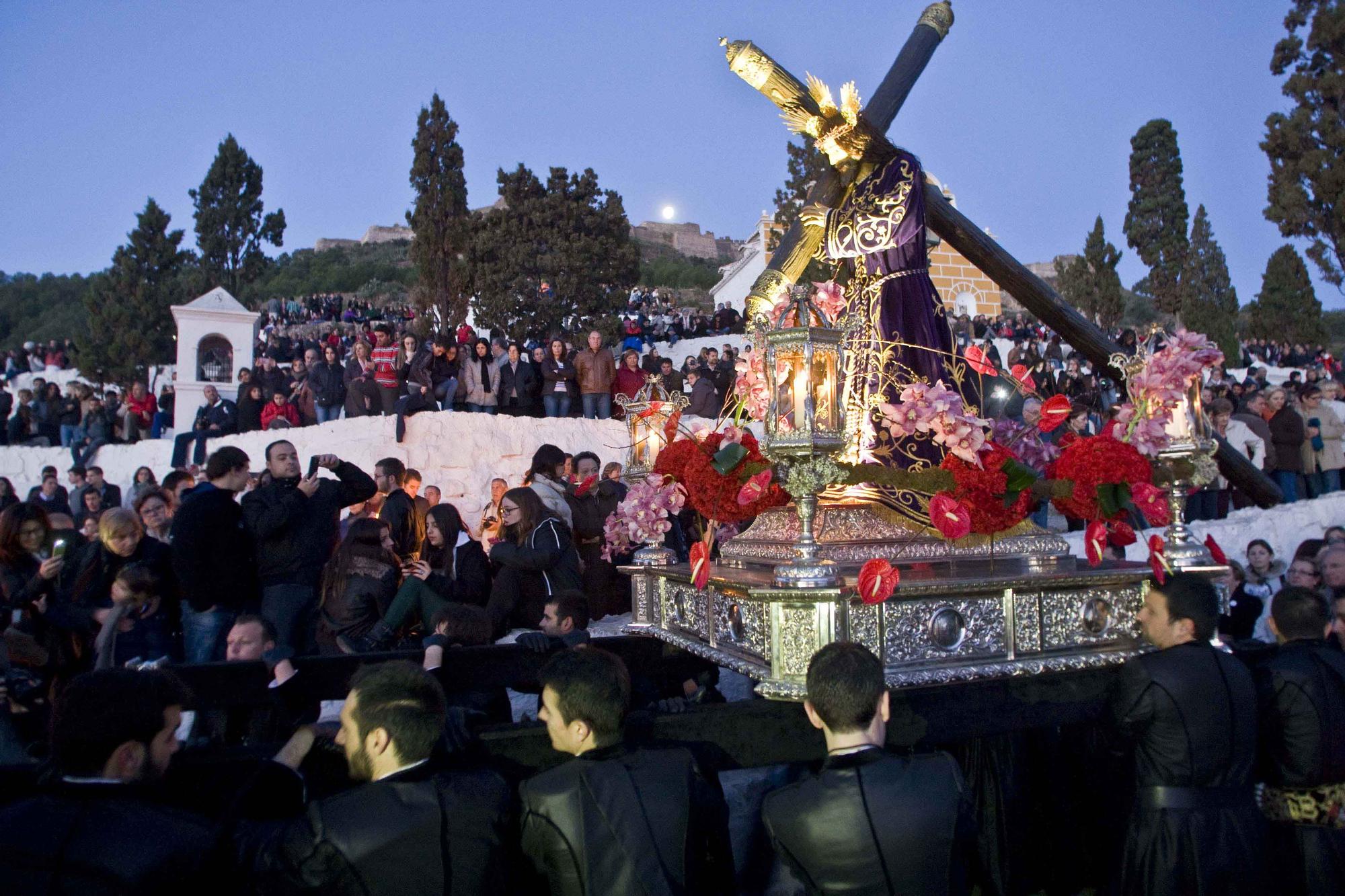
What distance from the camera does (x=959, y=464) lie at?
12.8 ft

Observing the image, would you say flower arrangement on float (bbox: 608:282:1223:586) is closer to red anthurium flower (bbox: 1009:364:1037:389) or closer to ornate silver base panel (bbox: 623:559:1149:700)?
red anthurium flower (bbox: 1009:364:1037:389)

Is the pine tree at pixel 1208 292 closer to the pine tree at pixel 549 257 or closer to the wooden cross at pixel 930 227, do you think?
A: the pine tree at pixel 549 257

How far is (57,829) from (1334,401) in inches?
721

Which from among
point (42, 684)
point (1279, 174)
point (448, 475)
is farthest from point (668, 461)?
point (1279, 174)

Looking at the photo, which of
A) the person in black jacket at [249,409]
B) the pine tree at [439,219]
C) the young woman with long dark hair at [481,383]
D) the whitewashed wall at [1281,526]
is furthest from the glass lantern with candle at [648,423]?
the pine tree at [439,219]

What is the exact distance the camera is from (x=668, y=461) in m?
4.39

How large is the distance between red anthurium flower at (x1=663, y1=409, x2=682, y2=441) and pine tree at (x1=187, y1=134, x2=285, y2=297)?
41326 millimetres

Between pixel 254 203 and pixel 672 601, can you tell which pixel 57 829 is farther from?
pixel 254 203

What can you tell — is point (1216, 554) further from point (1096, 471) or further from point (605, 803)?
point (605, 803)

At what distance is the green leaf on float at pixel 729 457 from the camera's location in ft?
Answer: 12.5

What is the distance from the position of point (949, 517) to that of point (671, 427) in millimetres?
1578

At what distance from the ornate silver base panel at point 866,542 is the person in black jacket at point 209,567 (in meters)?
2.72

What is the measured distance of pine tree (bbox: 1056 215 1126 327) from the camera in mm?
32281

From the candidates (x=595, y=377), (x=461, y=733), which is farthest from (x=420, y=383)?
(x=461, y=733)
